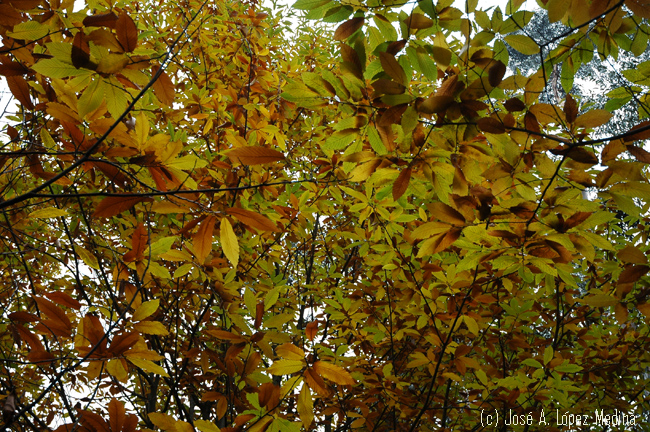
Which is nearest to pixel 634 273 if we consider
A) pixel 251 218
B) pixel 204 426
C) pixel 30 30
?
pixel 251 218

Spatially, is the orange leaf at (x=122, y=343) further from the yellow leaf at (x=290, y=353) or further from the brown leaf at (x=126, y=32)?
the brown leaf at (x=126, y=32)

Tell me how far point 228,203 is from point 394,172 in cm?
130

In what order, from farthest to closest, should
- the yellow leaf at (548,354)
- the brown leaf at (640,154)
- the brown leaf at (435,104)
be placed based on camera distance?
the yellow leaf at (548,354), the brown leaf at (640,154), the brown leaf at (435,104)

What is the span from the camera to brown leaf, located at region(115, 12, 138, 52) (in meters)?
0.94

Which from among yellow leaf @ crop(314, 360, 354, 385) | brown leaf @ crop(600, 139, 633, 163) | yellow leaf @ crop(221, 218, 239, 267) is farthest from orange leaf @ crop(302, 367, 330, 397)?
brown leaf @ crop(600, 139, 633, 163)

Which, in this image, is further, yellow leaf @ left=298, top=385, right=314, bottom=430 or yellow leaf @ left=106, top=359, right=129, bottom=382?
yellow leaf @ left=298, top=385, right=314, bottom=430

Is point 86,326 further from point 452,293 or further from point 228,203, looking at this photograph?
point 452,293

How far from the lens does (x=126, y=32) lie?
943 millimetres

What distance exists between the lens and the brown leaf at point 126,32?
94 cm

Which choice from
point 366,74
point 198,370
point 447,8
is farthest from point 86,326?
point 198,370

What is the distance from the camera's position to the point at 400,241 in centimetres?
231

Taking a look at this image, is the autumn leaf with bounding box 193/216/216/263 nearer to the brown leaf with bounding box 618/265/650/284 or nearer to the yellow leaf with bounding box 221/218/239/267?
the yellow leaf with bounding box 221/218/239/267

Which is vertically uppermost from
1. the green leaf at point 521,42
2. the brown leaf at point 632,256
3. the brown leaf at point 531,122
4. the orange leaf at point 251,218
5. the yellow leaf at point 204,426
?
the green leaf at point 521,42

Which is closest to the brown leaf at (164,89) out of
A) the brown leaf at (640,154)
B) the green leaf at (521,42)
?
the green leaf at (521,42)
